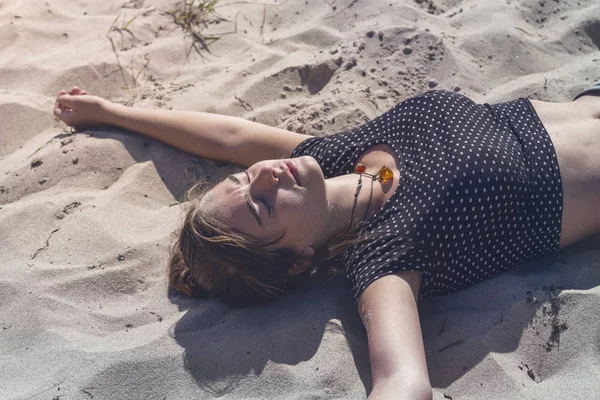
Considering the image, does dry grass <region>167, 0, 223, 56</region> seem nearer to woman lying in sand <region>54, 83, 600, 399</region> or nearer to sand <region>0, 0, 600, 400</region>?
sand <region>0, 0, 600, 400</region>

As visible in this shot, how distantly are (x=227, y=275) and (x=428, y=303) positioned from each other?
94 centimetres

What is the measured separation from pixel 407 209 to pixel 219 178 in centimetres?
130

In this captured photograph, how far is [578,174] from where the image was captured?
2877 mm

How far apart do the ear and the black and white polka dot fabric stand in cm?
18

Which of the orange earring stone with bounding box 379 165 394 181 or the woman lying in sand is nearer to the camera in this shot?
the woman lying in sand

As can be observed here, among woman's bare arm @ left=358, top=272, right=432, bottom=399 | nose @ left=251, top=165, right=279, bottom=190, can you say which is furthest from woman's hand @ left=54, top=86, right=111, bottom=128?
woman's bare arm @ left=358, top=272, right=432, bottom=399

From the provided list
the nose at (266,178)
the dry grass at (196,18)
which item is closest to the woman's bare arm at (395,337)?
the nose at (266,178)

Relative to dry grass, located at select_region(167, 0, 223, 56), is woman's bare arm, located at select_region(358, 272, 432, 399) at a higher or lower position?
lower

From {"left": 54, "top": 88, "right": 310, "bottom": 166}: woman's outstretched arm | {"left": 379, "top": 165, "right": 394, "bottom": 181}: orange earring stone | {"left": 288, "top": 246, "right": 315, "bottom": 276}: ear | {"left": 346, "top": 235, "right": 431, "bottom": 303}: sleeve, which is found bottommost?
{"left": 288, "top": 246, "right": 315, "bottom": 276}: ear

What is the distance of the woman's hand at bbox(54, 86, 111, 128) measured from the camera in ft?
12.6

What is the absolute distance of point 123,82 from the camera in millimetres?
4215

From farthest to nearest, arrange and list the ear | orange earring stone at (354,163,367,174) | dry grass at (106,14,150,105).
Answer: dry grass at (106,14,150,105) → orange earring stone at (354,163,367,174) → the ear

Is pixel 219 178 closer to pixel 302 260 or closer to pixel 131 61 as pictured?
pixel 302 260

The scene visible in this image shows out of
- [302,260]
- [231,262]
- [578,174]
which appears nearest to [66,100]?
[231,262]
